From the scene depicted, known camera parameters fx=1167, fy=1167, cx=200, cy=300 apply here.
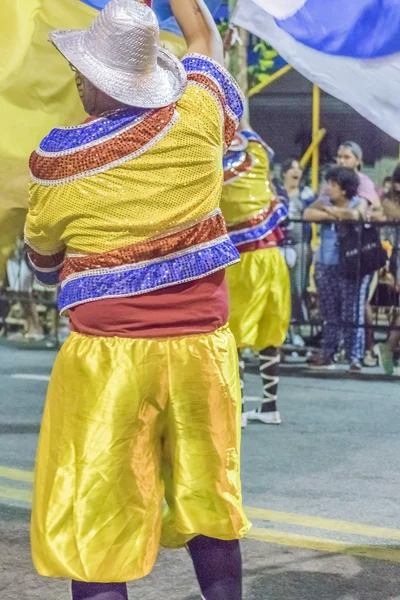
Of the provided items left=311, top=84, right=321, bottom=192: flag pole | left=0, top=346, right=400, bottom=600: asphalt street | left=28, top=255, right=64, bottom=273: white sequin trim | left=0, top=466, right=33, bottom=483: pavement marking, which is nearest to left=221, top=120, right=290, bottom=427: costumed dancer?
left=0, top=346, right=400, bottom=600: asphalt street

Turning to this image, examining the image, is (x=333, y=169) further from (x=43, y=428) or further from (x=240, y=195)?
(x=43, y=428)

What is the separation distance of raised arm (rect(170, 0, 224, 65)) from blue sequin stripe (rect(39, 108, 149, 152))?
0.39 metres

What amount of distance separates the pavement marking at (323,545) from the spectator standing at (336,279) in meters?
5.73

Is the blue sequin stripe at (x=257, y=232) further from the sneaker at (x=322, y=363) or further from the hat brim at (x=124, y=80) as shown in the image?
the hat brim at (x=124, y=80)

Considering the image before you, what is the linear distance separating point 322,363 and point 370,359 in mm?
489

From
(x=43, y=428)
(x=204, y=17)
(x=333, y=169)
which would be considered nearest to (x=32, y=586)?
(x=43, y=428)

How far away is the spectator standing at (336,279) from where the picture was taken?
421 inches

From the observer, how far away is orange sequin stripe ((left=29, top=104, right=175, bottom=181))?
3.22 meters

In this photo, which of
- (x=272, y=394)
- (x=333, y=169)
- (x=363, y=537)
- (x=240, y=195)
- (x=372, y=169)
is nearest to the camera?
(x=363, y=537)

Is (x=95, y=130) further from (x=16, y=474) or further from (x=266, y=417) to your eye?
(x=266, y=417)

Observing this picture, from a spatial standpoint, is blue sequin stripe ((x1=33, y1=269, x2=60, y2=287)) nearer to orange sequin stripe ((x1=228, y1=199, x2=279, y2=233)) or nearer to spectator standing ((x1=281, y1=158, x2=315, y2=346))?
orange sequin stripe ((x1=228, y1=199, x2=279, y2=233))

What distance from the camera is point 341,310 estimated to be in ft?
35.8

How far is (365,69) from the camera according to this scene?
4.40 m

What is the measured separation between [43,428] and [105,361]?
295 mm
